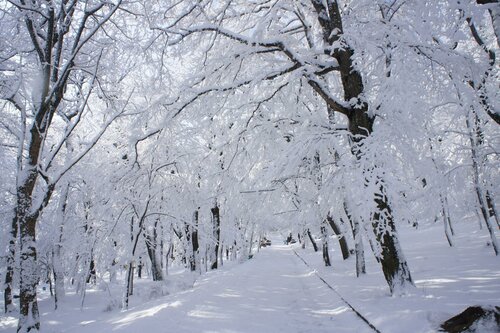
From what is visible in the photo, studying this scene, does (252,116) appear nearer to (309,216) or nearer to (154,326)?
(154,326)

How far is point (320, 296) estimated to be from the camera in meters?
8.23

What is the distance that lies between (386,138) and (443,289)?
12.5 feet

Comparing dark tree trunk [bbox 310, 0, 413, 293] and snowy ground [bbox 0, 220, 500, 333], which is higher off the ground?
dark tree trunk [bbox 310, 0, 413, 293]

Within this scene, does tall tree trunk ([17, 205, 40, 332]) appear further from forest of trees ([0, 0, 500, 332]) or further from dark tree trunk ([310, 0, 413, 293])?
dark tree trunk ([310, 0, 413, 293])

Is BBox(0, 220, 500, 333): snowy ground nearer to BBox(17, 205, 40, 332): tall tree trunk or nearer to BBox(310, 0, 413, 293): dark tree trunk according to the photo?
BBox(310, 0, 413, 293): dark tree trunk

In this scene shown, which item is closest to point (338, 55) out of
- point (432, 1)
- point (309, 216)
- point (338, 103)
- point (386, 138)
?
point (338, 103)

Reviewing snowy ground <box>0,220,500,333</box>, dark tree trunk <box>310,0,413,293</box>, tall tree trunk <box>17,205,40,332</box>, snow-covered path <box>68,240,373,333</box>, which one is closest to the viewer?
snowy ground <box>0,220,500,333</box>

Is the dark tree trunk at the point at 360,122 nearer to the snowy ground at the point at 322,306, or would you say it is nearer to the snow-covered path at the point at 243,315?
the snowy ground at the point at 322,306

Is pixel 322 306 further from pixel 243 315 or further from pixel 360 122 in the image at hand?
pixel 360 122

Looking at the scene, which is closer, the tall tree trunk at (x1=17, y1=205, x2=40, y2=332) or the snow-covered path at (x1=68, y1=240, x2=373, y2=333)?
the snow-covered path at (x1=68, y1=240, x2=373, y2=333)

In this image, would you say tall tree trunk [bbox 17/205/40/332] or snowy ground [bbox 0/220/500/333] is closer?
snowy ground [bbox 0/220/500/333]

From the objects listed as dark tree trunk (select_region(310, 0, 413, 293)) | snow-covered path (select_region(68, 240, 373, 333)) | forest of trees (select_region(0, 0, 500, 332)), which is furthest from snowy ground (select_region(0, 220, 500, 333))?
forest of trees (select_region(0, 0, 500, 332))

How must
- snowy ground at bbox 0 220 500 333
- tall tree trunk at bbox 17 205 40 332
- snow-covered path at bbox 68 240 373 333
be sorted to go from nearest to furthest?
snowy ground at bbox 0 220 500 333, snow-covered path at bbox 68 240 373 333, tall tree trunk at bbox 17 205 40 332

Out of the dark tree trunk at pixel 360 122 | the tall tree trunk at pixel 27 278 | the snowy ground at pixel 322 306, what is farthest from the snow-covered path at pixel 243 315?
the tall tree trunk at pixel 27 278
